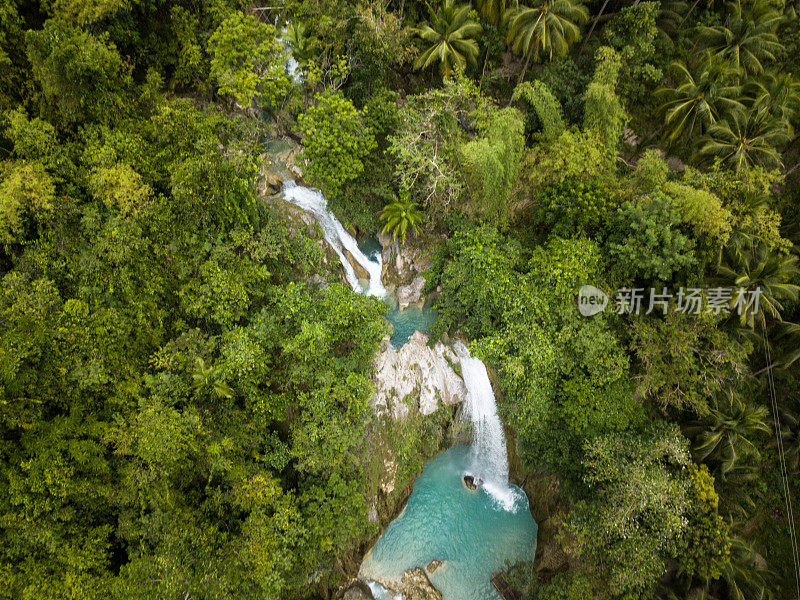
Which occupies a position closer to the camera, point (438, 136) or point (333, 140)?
point (333, 140)

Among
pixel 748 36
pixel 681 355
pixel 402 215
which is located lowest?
pixel 681 355

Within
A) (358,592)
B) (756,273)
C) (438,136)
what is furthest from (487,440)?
(438,136)

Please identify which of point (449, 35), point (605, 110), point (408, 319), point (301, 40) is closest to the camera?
point (605, 110)

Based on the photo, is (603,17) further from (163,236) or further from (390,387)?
(163,236)

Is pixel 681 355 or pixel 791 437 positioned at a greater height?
pixel 681 355

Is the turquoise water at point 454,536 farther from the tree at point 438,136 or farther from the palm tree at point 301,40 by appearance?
the palm tree at point 301,40

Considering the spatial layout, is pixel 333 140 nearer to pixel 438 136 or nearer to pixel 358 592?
pixel 438 136

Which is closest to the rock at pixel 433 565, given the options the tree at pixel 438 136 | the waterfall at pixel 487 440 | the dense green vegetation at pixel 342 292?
the dense green vegetation at pixel 342 292
